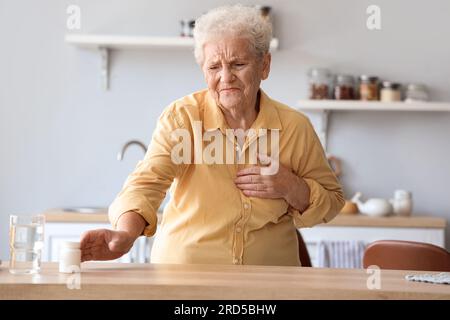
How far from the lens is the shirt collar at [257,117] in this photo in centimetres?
231

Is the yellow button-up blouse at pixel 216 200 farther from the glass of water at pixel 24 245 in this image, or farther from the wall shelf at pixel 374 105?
the wall shelf at pixel 374 105

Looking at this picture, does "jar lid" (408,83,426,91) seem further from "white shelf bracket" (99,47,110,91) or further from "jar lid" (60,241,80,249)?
"jar lid" (60,241,80,249)

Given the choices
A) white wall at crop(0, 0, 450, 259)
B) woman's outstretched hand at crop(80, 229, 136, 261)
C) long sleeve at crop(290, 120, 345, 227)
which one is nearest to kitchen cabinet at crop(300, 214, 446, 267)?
white wall at crop(0, 0, 450, 259)

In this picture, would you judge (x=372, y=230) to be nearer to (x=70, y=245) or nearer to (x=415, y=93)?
(x=415, y=93)

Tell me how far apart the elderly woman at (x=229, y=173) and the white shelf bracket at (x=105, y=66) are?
233 cm

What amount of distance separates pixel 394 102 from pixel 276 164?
238cm

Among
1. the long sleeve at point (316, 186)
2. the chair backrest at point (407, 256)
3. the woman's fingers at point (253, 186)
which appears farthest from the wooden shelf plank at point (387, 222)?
the woman's fingers at point (253, 186)

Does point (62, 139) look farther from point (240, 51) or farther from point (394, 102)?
point (240, 51)

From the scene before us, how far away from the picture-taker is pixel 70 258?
6.12 feet

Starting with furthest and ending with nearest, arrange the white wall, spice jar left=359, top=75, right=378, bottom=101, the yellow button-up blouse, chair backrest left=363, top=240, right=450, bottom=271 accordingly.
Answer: the white wall, spice jar left=359, top=75, right=378, bottom=101, chair backrest left=363, top=240, right=450, bottom=271, the yellow button-up blouse

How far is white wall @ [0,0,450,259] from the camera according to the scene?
15.2ft

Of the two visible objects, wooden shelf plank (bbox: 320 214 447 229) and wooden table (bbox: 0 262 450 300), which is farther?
wooden shelf plank (bbox: 320 214 447 229)

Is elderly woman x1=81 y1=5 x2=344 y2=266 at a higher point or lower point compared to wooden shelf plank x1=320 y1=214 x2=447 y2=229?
higher

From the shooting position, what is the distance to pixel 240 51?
2.25 metres
